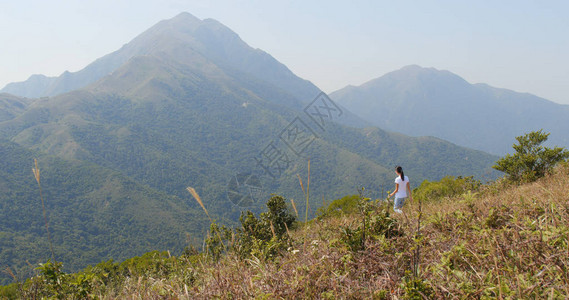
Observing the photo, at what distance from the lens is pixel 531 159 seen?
37.3 feet

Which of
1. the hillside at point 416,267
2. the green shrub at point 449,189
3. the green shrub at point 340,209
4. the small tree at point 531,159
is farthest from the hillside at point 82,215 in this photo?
the hillside at point 416,267

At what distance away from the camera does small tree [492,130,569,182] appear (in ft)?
35.8

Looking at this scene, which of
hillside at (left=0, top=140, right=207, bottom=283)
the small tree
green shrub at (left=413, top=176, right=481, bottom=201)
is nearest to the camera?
the small tree

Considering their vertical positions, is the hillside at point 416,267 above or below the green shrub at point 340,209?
above

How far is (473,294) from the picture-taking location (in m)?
1.92

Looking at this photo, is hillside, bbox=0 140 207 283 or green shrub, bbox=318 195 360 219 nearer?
green shrub, bbox=318 195 360 219

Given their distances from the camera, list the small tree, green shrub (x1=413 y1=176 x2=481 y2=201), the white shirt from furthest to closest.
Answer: green shrub (x1=413 y1=176 x2=481 y2=201), the small tree, the white shirt

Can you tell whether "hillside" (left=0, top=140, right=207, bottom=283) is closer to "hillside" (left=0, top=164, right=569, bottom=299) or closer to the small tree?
the small tree

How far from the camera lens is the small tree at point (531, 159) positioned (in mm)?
10898

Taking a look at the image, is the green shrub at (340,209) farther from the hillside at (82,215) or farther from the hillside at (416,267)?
the hillside at (82,215)

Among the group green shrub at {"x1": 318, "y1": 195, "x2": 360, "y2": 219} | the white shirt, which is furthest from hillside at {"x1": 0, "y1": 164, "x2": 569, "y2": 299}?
the white shirt

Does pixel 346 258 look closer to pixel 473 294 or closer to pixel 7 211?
pixel 473 294

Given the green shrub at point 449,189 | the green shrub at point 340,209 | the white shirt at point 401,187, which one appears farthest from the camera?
the green shrub at point 449,189

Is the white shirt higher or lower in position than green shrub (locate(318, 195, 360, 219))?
higher
